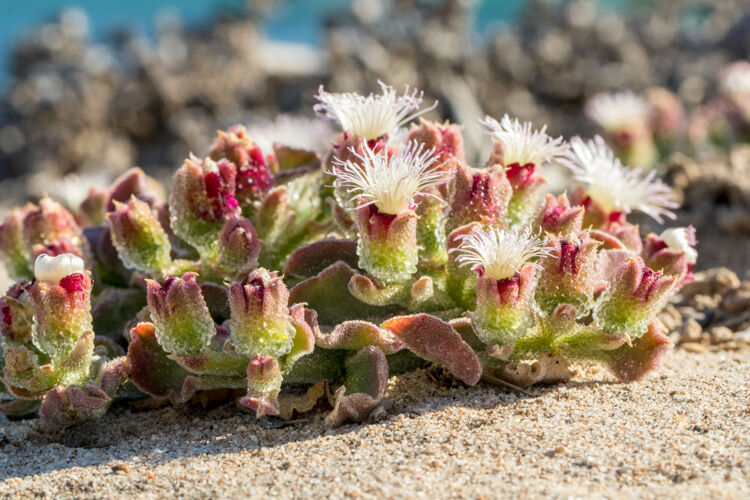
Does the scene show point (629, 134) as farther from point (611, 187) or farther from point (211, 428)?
point (211, 428)

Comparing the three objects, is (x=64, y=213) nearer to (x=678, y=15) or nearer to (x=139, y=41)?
(x=139, y=41)

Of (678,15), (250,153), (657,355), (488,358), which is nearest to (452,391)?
(488,358)

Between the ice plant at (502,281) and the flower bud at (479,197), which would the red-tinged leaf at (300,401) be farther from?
the flower bud at (479,197)

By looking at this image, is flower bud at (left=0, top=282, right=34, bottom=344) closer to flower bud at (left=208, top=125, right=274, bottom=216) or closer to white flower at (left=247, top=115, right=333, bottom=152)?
flower bud at (left=208, top=125, right=274, bottom=216)

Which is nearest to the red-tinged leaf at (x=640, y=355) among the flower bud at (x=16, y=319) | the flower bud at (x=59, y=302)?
the flower bud at (x=59, y=302)

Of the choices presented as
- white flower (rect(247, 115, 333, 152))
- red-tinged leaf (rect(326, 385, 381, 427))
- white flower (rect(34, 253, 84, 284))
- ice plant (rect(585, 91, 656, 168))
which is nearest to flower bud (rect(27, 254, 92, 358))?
white flower (rect(34, 253, 84, 284))
